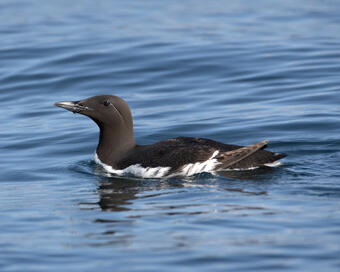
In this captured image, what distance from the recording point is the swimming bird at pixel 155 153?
8.92 meters

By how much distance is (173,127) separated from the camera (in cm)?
1159

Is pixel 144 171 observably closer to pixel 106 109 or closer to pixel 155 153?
pixel 155 153

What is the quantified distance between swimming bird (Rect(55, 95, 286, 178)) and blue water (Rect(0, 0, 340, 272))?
16cm

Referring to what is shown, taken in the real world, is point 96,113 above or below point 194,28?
below

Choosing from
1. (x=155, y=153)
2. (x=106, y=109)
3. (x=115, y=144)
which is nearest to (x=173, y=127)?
(x=115, y=144)

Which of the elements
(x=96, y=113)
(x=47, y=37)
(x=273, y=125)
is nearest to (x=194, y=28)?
(x=47, y=37)

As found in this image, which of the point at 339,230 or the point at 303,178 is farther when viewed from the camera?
the point at 303,178

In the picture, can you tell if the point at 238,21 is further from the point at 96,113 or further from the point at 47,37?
the point at 96,113

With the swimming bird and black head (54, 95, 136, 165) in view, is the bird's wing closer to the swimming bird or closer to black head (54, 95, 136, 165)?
the swimming bird

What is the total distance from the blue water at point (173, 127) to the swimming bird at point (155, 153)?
0.54ft

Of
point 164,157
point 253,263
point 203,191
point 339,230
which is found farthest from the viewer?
point 164,157

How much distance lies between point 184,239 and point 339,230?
1358mm

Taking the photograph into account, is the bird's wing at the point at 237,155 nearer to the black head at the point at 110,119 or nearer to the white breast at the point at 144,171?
the white breast at the point at 144,171

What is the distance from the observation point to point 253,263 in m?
5.96
